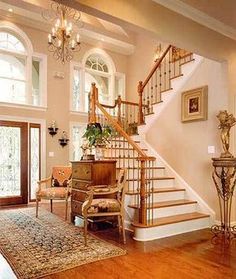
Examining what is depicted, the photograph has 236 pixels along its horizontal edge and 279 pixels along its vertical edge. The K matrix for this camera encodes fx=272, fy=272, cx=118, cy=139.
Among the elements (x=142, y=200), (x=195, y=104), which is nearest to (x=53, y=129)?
(x=195, y=104)

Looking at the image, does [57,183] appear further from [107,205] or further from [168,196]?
[168,196]

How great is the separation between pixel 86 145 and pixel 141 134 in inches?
74.2

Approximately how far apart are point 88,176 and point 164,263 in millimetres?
1796

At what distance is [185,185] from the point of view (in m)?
5.13

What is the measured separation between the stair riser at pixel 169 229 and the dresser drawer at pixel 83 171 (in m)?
1.10

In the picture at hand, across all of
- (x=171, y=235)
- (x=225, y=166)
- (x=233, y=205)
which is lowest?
(x=171, y=235)

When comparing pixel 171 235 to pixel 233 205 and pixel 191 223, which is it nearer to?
pixel 191 223

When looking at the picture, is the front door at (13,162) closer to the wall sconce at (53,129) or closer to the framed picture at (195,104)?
the wall sconce at (53,129)

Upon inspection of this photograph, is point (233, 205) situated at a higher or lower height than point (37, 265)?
higher

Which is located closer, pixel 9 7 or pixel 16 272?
pixel 16 272

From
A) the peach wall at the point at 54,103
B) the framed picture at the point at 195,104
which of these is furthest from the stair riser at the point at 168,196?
the peach wall at the point at 54,103

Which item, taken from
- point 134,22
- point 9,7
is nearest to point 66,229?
point 134,22

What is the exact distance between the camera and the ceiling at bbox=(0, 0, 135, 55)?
6.64m

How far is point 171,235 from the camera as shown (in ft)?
13.2
